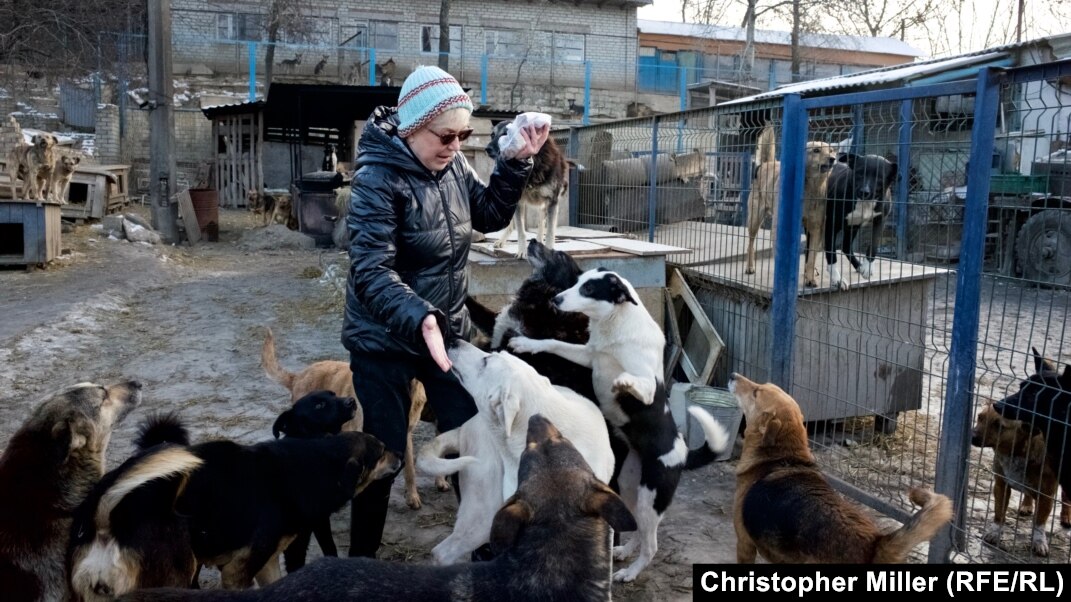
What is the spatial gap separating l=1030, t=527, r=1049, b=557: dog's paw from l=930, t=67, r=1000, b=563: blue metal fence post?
0.41m

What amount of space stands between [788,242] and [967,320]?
4.82 ft

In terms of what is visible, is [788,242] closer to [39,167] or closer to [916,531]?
[916,531]

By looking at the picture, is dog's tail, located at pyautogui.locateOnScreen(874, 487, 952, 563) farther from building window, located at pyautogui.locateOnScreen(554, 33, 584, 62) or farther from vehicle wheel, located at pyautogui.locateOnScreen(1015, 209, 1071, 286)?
building window, located at pyautogui.locateOnScreen(554, 33, 584, 62)

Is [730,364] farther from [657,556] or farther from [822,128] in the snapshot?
[657,556]

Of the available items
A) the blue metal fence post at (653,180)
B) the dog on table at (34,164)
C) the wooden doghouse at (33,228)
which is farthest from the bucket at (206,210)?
the blue metal fence post at (653,180)

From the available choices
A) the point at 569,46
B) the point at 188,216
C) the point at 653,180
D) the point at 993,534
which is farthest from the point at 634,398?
the point at 569,46

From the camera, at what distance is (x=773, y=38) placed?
138 ft

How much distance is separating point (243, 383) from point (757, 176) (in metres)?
4.81

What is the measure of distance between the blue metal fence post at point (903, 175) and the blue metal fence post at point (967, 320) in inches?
18.9

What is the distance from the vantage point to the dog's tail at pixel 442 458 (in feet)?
11.3

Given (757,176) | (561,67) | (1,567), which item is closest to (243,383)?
(1,567)

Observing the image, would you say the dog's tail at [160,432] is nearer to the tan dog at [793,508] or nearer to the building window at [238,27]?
the tan dog at [793,508]

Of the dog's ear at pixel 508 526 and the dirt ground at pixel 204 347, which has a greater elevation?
the dog's ear at pixel 508 526

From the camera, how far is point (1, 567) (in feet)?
10.1
